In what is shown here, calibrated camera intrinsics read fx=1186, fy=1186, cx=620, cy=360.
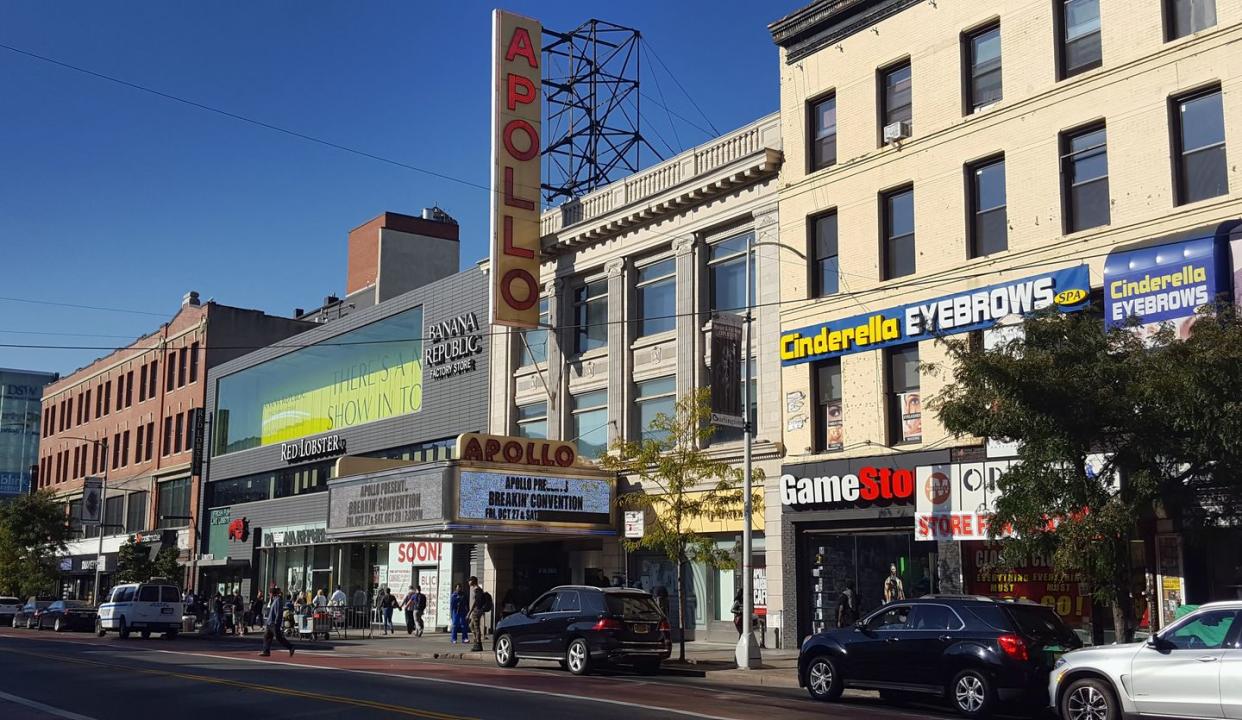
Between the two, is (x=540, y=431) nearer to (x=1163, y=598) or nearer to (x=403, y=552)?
(x=403, y=552)

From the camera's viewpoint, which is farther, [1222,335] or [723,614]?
[723,614]

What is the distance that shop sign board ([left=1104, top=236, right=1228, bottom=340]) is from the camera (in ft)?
68.8

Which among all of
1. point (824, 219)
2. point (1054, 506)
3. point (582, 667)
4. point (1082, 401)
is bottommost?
point (582, 667)

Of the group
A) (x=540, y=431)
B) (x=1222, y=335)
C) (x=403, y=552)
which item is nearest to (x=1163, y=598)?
(x=1222, y=335)

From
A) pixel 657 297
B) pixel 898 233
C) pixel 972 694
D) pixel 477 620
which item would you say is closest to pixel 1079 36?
pixel 898 233

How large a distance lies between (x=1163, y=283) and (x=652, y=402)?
53.1 feet

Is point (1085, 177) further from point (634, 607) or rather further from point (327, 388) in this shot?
point (327, 388)

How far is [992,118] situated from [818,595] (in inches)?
471

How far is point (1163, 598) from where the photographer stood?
2194cm

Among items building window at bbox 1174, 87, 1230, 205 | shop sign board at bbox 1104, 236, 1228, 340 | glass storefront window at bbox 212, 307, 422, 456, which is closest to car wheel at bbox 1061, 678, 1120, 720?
shop sign board at bbox 1104, 236, 1228, 340

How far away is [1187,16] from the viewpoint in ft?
76.0

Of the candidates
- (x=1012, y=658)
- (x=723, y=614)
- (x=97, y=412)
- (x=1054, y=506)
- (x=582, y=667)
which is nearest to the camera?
(x=1012, y=658)

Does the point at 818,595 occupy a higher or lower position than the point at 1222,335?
lower

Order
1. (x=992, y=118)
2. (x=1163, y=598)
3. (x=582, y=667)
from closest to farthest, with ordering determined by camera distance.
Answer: (x=1163, y=598) → (x=582, y=667) → (x=992, y=118)
